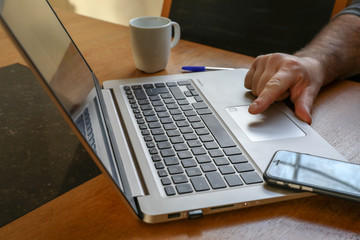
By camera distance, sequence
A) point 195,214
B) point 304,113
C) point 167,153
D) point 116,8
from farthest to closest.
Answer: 1. point 116,8
2. point 304,113
3. point 167,153
4. point 195,214

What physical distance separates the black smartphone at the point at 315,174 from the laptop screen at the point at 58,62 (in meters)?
0.19

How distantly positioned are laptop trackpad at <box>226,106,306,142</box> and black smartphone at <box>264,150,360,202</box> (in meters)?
0.08

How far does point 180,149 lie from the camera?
1.69ft

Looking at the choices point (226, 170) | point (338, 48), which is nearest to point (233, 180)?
point (226, 170)

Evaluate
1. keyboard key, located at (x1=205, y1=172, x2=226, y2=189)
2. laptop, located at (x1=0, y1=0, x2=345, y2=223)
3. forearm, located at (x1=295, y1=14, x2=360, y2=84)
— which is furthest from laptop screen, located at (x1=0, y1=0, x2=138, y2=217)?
forearm, located at (x1=295, y1=14, x2=360, y2=84)

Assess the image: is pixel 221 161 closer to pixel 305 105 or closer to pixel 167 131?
pixel 167 131

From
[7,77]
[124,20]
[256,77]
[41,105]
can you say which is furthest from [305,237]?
[124,20]

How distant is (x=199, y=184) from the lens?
438 mm

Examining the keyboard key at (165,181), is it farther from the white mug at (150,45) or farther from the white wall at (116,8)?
the white wall at (116,8)

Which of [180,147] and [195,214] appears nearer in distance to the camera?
[195,214]

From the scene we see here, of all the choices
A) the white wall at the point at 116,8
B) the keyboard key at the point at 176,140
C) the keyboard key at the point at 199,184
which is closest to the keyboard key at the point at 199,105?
the keyboard key at the point at 176,140

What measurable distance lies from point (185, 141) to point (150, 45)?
1.07ft

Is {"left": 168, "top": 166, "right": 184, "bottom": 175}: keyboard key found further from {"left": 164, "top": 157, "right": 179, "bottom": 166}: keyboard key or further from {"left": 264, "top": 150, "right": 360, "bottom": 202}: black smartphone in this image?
{"left": 264, "top": 150, "right": 360, "bottom": 202}: black smartphone

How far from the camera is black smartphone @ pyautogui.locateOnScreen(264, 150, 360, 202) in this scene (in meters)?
0.42
